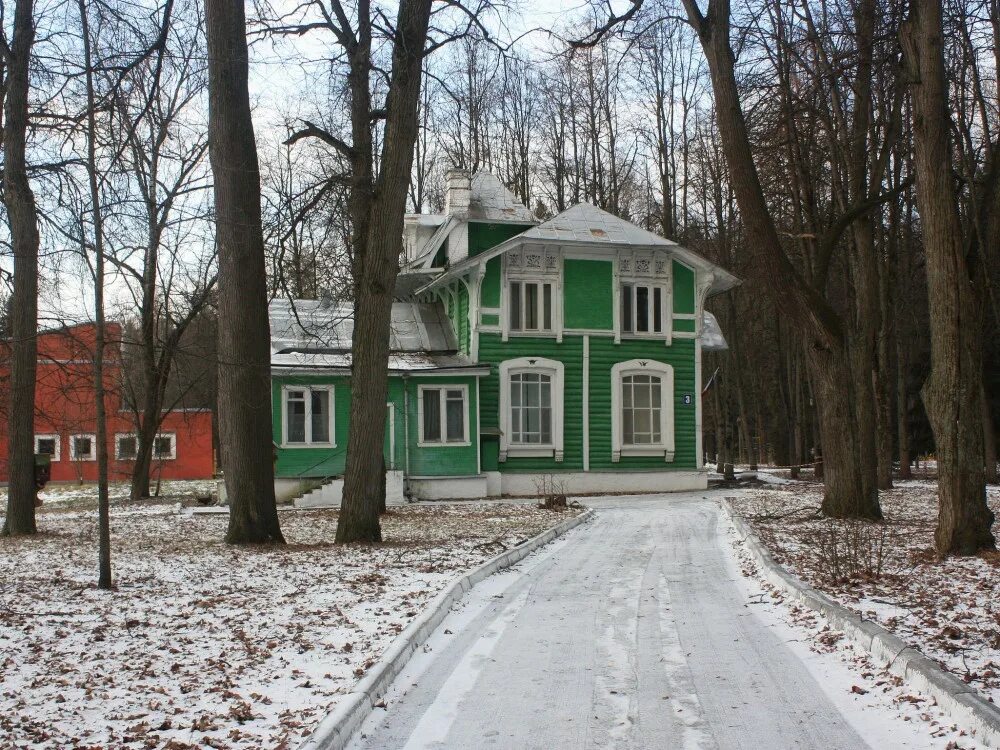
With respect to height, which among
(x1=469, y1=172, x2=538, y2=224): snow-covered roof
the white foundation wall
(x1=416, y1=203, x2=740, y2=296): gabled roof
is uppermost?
(x1=469, y1=172, x2=538, y2=224): snow-covered roof

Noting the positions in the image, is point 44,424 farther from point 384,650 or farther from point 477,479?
point 384,650

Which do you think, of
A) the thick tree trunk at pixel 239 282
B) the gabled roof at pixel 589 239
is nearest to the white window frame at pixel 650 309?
the gabled roof at pixel 589 239

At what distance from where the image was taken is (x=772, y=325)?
4391 cm

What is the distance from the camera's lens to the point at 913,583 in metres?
9.32

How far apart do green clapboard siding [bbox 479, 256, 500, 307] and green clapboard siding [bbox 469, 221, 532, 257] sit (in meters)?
2.13

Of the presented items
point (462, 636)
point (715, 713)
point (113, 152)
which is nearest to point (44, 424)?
point (113, 152)

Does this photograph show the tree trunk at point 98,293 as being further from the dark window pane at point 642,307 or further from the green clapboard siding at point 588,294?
the dark window pane at point 642,307

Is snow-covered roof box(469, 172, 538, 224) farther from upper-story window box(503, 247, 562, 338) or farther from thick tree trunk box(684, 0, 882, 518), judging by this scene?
thick tree trunk box(684, 0, 882, 518)

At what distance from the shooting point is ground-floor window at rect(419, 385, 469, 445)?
89.1 ft

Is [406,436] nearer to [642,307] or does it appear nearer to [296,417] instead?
[296,417]

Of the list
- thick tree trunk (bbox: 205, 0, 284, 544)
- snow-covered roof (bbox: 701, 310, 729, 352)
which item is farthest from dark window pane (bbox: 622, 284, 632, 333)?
thick tree trunk (bbox: 205, 0, 284, 544)

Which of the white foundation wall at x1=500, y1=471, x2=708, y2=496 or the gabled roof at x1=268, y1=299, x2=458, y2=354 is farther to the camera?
the white foundation wall at x1=500, y1=471, x2=708, y2=496

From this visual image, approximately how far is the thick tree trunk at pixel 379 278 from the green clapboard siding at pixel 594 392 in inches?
531

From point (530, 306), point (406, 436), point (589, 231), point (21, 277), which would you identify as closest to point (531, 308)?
point (530, 306)
